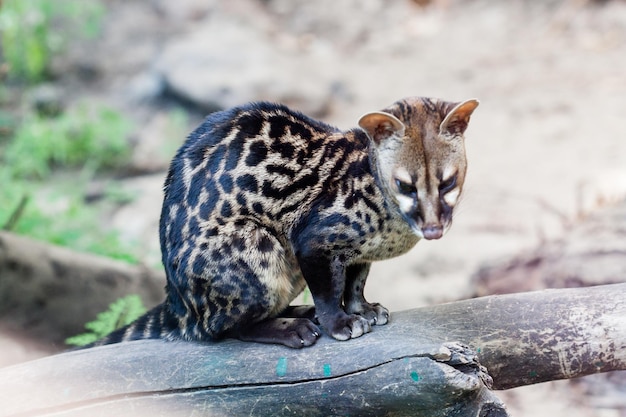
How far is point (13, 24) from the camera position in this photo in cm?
1016

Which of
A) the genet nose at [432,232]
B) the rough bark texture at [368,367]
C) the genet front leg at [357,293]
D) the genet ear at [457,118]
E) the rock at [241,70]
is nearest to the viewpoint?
the rough bark texture at [368,367]

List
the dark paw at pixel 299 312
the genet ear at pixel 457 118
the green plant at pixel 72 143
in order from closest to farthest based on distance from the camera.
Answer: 1. the genet ear at pixel 457 118
2. the dark paw at pixel 299 312
3. the green plant at pixel 72 143

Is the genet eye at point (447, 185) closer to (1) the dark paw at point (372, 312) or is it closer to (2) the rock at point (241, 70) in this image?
(1) the dark paw at point (372, 312)

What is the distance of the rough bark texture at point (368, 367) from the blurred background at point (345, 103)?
1578mm

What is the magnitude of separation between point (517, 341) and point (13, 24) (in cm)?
908

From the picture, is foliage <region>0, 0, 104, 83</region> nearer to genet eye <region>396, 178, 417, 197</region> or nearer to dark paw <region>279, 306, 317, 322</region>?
dark paw <region>279, 306, 317, 322</region>

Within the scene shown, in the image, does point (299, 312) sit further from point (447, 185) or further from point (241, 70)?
point (241, 70)

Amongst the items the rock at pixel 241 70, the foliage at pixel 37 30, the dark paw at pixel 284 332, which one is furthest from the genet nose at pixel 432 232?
the foliage at pixel 37 30

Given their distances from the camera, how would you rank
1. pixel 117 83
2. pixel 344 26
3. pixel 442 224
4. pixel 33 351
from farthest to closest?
pixel 344 26 → pixel 117 83 → pixel 33 351 → pixel 442 224

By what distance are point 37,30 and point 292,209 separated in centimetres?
851

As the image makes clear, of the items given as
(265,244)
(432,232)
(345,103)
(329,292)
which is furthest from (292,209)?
(345,103)

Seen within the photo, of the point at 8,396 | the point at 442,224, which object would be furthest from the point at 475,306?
the point at 8,396

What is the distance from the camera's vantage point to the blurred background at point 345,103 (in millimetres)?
6301

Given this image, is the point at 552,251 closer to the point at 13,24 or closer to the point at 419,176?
the point at 419,176
